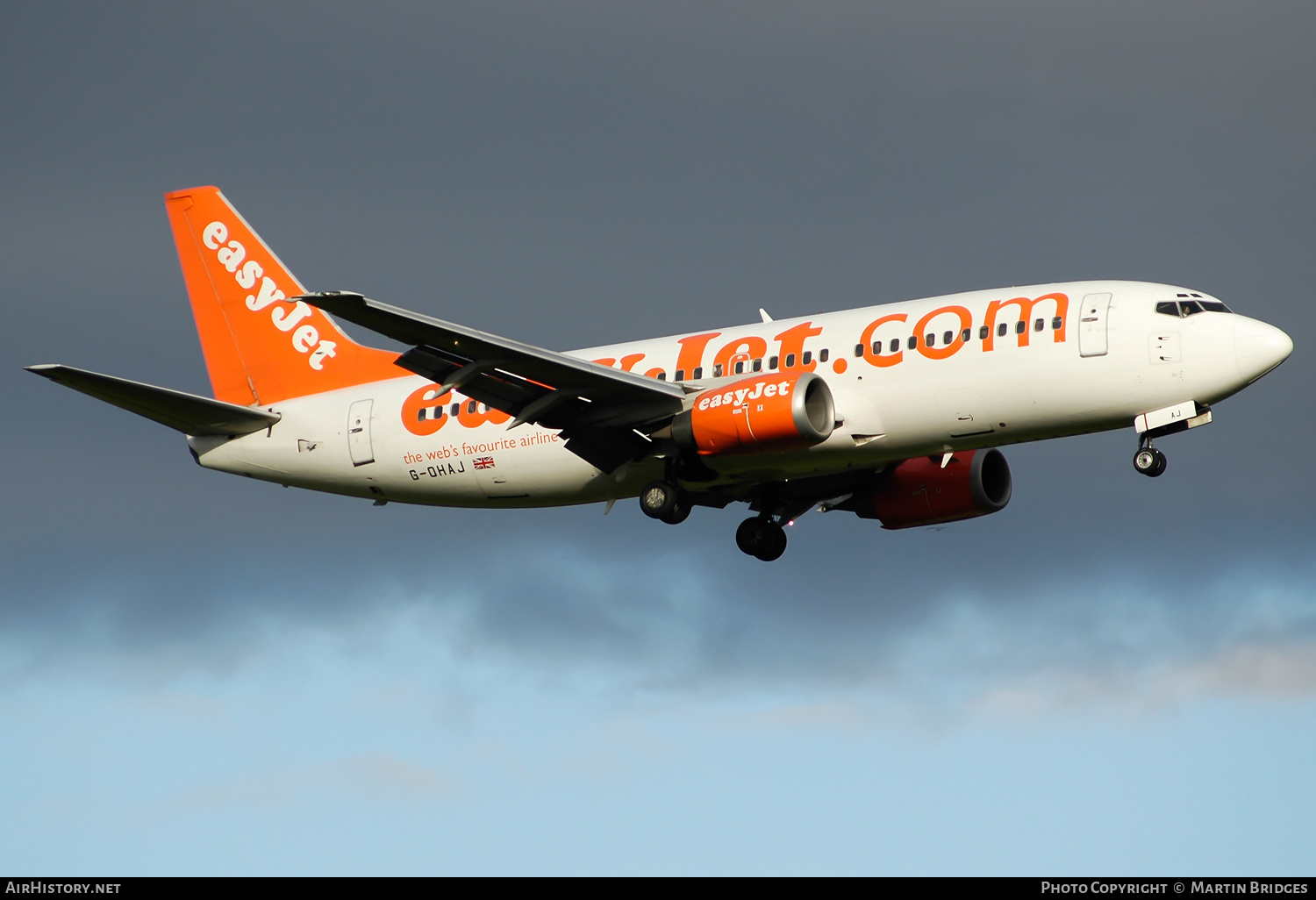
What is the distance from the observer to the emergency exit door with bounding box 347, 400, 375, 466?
4206 cm

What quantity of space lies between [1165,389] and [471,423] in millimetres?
16572

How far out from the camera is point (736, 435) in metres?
35.8

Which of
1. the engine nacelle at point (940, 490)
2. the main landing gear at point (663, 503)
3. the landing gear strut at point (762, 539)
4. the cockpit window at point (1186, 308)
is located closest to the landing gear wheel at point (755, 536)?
the landing gear strut at point (762, 539)

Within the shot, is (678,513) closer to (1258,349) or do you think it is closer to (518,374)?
(518,374)

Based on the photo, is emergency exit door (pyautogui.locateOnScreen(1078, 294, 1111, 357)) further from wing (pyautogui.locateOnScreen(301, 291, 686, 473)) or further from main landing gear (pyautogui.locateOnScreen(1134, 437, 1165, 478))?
wing (pyautogui.locateOnScreen(301, 291, 686, 473))

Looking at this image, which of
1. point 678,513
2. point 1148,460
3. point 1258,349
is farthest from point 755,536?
point 1258,349

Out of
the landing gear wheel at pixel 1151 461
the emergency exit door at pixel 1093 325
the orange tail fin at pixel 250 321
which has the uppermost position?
the orange tail fin at pixel 250 321

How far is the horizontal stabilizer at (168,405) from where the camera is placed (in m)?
36.5

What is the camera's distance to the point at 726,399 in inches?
1427

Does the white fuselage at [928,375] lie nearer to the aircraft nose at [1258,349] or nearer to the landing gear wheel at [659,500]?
the aircraft nose at [1258,349]

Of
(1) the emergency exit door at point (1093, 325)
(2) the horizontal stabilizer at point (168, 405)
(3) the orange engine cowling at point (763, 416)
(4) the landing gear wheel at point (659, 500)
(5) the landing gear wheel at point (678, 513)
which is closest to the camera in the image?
(1) the emergency exit door at point (1093, 325)

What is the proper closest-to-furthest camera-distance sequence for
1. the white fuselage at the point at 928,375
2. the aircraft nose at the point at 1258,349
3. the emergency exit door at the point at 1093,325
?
the aircraft nose at the point at 1258,349, the white fuselage at the point at 928,375, the emergency exit door at the point at 1093,325

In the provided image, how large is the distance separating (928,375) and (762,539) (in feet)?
28.8
